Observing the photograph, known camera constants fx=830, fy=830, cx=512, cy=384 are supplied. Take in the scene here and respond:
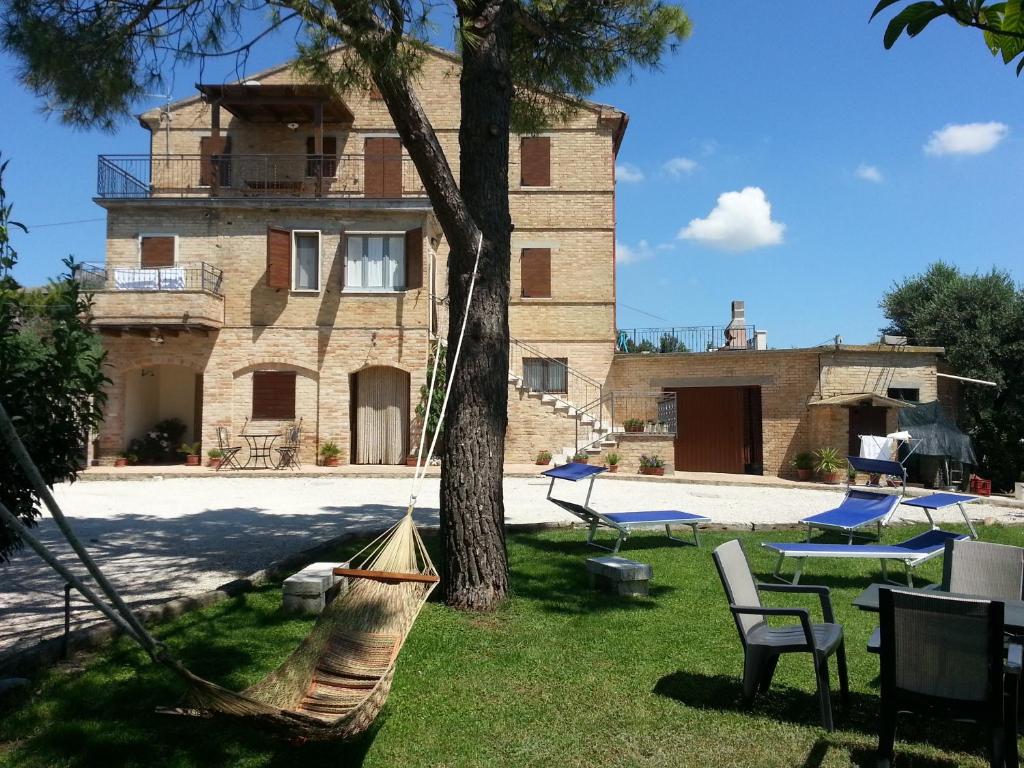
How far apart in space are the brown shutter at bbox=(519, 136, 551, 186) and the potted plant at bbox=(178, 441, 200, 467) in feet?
37.5

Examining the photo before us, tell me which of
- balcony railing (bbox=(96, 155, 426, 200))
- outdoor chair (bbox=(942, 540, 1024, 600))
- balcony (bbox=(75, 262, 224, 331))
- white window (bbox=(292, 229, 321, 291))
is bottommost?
outdoor chair (bbox=(942, 540, 1024, 600))

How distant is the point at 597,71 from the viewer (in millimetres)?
9078

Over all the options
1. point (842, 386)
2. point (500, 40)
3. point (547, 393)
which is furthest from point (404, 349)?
point (500, 40)

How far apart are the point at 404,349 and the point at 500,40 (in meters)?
14.4

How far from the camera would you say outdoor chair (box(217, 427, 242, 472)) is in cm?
1998

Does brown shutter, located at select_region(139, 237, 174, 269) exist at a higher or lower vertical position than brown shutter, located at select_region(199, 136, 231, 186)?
lower

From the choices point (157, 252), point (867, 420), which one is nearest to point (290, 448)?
point (157, 252)

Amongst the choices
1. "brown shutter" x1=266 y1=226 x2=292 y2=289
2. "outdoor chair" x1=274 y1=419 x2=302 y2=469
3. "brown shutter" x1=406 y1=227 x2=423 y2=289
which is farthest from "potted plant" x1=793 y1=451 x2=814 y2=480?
"brown shutter" x1=266 y1=226 x2=292 y2=289

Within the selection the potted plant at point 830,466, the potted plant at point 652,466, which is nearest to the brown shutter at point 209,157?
the potted plant at point 652,466

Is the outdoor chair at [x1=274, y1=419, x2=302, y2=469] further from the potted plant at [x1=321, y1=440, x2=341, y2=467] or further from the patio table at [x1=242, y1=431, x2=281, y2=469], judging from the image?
the potted plant at [x1=321, y1=440, x2=341, y2=467]

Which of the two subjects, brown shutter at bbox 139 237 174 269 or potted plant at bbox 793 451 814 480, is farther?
brown shutter at bbox 139 237 174 269

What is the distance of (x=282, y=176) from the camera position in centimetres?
2252

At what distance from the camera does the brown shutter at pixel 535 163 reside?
23.7 metres

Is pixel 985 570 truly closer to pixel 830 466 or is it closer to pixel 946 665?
pixel 946 665
